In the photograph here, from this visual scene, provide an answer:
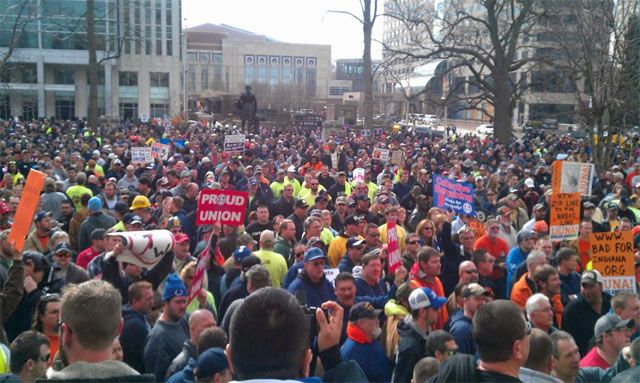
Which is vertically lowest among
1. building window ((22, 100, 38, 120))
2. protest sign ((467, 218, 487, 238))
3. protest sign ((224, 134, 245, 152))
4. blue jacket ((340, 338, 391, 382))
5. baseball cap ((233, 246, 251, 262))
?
blue jacket ((340, 338, 391, 382))

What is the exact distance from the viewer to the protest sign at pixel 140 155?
663 inches

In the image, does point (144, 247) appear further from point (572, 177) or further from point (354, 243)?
point (572, 177)

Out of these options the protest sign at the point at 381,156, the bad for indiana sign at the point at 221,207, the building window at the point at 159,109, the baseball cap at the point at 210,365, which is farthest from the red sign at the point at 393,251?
the building window at the point at 159,109

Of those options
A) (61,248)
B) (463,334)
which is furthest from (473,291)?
(61,248)

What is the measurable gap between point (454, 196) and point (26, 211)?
6397mm

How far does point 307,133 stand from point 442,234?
25.2m

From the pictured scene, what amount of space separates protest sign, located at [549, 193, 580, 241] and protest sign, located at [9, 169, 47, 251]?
19.9 ft

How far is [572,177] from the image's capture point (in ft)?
38.2

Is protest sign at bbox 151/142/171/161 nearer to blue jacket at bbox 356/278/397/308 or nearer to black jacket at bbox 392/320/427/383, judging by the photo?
blue jacket at bbox 356/278/397/308

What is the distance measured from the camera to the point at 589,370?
4727 millimetres

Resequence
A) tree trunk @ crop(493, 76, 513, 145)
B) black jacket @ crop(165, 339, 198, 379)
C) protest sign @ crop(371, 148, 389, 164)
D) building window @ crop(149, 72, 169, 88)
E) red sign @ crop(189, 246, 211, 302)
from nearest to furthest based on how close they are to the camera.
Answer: black jacket @ crop(165, 339, 198, 379) < red sign @ crop(189, 246, 211, 302) < protest sign @ crop(371, 148, 389, 164) < tree trunk @ crop(493, 76, 513, 145) < building window @ crop(149, 72, 169, 88)

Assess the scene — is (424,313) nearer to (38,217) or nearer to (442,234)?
(442,234)

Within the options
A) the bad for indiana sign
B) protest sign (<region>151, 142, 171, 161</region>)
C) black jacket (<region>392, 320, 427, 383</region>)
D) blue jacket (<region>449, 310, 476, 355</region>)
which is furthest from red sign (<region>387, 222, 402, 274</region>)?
protest sign (<region>151, 142, 171, 161</region>)

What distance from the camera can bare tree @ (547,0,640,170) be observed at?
18891 millimetres
